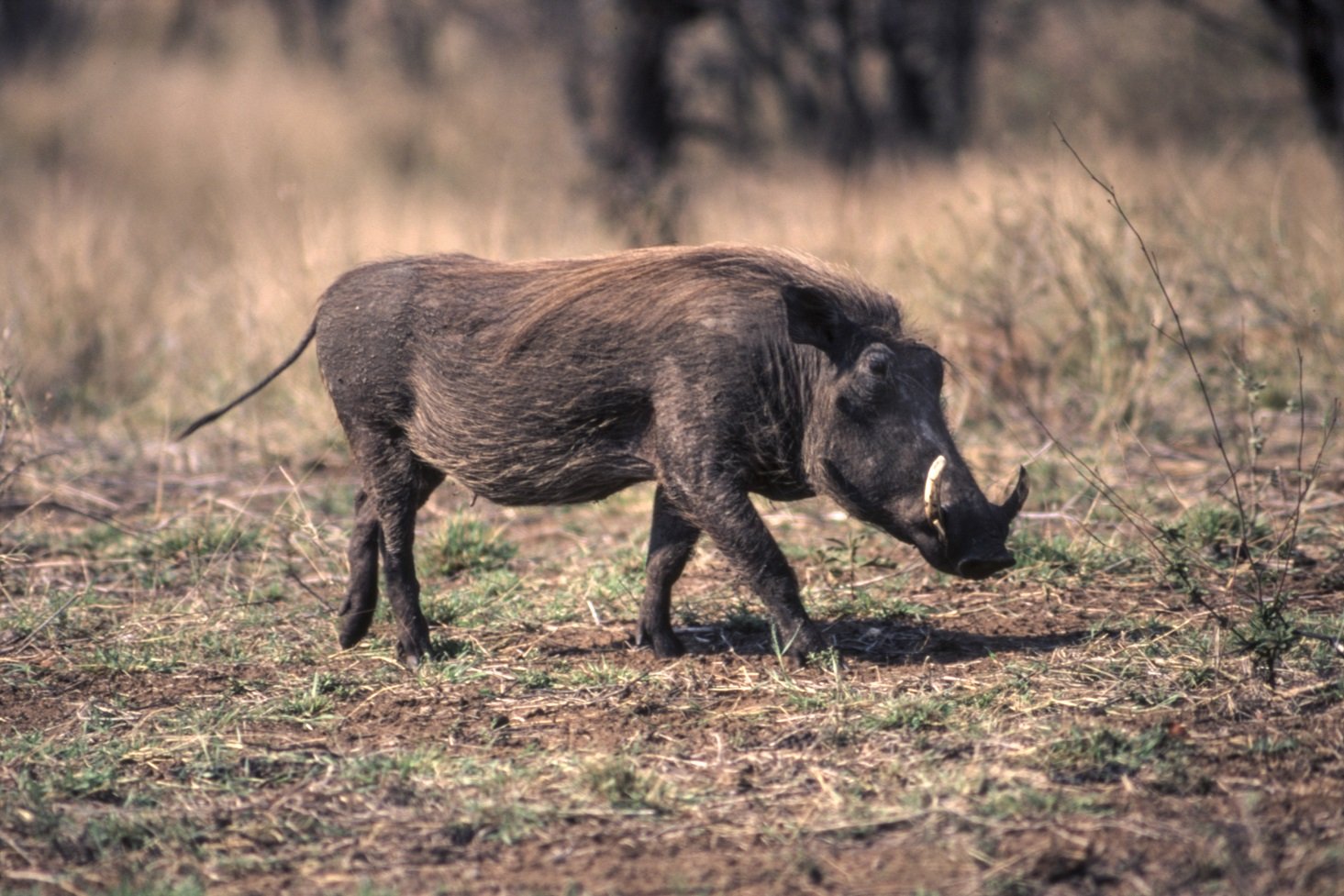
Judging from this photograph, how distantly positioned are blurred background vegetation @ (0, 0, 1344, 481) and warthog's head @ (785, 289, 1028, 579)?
2.53 ft

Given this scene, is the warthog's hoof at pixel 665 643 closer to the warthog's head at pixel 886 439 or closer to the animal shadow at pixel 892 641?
the animal shadow at pixel 892 641

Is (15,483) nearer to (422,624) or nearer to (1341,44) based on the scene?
(422,624)

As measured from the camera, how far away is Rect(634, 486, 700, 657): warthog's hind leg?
13.3 feet

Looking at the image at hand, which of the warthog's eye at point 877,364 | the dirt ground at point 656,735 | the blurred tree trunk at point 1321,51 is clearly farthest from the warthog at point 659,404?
the blurred tree trunk at point 1321,51

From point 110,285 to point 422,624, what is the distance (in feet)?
15.5

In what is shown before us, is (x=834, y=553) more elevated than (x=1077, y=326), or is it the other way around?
(x=1077, y=326)

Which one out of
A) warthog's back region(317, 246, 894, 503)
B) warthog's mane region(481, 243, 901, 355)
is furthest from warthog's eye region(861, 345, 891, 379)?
warthog's back region(317, 246, 894, 503)

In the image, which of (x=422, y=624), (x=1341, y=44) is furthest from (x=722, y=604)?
(x=1341, y=44)

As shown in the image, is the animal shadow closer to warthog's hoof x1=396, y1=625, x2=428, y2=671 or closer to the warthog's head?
the warthog's head

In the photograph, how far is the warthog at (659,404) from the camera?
12.2ft

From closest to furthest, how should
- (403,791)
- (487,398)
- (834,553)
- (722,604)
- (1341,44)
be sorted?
(403,791), (487,398), (722,604), (834,553), (1341,44)

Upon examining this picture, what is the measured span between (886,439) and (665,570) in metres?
0.73

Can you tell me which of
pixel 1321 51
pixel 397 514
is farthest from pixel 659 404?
pixel 1321 51

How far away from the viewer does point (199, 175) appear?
46.9 ft
